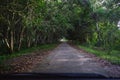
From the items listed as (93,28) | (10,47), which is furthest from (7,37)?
(93,28)

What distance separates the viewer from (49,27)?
127 feet

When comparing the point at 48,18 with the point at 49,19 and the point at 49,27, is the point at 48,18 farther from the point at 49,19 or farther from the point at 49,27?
the point at 49,27

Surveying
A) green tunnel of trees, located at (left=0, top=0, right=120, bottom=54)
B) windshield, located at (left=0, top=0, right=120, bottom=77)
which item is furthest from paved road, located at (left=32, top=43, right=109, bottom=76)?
green tunnel of trees, located at (left=0, top=0, right=120, bottom=54)

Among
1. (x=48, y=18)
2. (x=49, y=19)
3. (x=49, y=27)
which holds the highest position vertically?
(x=48, y=18)

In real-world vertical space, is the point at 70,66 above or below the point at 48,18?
below

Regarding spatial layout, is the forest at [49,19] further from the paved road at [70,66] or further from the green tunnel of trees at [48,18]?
the paved road at [70,66]

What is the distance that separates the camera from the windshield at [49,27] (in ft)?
44.7

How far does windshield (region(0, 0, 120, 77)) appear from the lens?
Answer: 13625 mm

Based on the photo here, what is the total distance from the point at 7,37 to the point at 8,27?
157 centimetres

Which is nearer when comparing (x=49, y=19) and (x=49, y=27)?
(x=49, y=19)

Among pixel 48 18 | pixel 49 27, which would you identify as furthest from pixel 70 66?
pixel 49 27

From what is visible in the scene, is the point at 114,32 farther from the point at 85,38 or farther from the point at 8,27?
the point at 85,38

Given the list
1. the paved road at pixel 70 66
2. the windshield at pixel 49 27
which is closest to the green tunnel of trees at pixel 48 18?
the windshield at pixel 49 27

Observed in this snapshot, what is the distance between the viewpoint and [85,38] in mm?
65125
